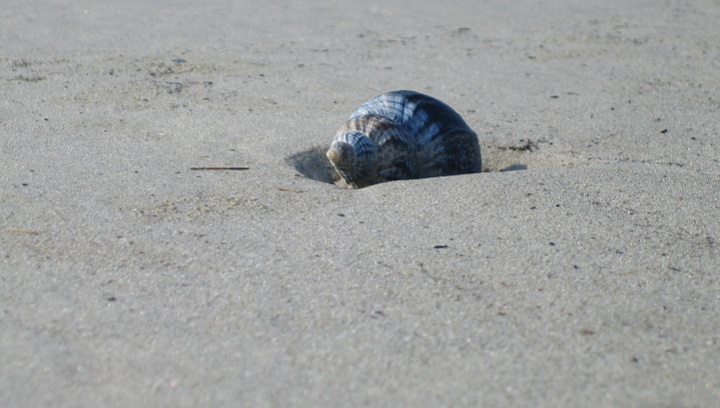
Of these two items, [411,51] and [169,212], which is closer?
[169,212]

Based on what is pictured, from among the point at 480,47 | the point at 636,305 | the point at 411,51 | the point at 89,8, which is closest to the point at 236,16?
the point at 89,8

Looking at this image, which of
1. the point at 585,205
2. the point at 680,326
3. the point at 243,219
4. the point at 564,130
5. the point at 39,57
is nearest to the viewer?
the point at 680,326

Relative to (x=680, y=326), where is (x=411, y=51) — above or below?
above

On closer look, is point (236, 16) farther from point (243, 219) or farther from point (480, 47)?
point (243, 219)

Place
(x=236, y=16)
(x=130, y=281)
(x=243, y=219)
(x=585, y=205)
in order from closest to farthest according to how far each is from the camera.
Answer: (x=130, y=281), (x=243, y=219), (x=585, y=205), (x=236, y=16)

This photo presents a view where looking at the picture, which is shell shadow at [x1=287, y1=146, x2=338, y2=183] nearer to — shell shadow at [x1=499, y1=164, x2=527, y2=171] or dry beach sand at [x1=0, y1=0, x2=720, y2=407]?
dry beach sand at [x1=0, y1=0, x2=720, y2=407]

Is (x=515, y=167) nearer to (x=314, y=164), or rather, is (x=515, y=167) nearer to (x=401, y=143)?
(x=401, y=143)

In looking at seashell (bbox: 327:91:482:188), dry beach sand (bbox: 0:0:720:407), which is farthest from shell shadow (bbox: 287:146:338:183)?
seashell (bbox: 327:91:482:188)

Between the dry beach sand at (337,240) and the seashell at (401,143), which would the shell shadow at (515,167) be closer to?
the dry beach sand at (337,240)
